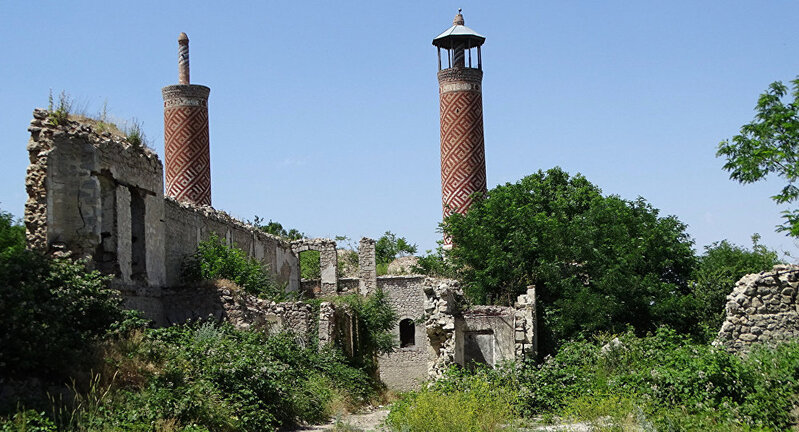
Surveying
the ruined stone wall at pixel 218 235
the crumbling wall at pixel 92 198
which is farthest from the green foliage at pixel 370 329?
the crumbling wall at pixel 92 198

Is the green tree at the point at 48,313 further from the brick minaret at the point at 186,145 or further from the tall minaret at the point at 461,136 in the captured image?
the tall minaret at the point at 461,136

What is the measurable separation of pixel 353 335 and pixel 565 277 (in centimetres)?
578

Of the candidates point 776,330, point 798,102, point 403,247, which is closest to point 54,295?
point 776,330

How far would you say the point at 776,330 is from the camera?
15.1 meters

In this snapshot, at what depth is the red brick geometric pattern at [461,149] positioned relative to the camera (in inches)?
1264

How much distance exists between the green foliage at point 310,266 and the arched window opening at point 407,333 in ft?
12.5

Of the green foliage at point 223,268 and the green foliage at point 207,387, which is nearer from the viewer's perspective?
the green foliage at point 207,387

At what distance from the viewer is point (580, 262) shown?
23547 mm

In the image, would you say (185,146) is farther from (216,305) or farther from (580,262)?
(580,262)

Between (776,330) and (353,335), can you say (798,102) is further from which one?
(353,335)

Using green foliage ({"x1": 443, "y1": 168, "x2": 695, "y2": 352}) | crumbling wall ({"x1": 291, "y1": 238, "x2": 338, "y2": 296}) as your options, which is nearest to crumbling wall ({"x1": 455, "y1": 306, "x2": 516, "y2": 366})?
green foliage ({"x1": 443, "y1": 168, "x2": 695, "y2": 352})

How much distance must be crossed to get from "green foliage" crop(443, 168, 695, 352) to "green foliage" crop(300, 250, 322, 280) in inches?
399

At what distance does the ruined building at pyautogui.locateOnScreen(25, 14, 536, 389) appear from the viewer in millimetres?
13945

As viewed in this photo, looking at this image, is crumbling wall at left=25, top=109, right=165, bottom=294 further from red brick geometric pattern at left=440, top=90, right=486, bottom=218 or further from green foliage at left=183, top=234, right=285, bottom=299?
red brick geometric pattern at left=440, top=90, right=486, bottom=218
